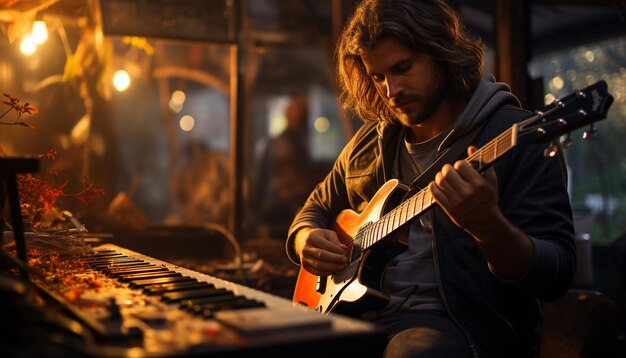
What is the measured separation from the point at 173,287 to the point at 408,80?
57.6 inches

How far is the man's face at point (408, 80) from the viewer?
291 cm

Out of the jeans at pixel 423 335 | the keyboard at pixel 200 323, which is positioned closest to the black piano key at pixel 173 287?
the keyboard at pixel 200 323

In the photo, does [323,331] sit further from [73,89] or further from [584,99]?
[73,89]

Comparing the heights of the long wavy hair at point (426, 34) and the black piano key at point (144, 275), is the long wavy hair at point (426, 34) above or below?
above

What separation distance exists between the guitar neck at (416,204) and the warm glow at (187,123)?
7.98m

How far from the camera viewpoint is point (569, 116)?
7.39 ft

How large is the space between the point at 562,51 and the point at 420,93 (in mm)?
3542

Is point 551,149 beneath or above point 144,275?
above

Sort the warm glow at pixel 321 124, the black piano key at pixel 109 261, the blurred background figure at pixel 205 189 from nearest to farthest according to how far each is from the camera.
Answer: the black piano key at pixel 109 261 → the blurred background figure at pixel 205 189 → the warm glow at pixel 321 124

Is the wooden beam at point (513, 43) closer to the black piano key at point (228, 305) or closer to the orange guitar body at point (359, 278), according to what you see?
the orange guitar body at point (359, 278)

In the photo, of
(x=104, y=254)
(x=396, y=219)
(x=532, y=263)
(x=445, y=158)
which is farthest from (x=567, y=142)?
(x=104, y=254)

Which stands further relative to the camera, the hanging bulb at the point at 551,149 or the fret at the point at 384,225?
the fret at the point at 384,225

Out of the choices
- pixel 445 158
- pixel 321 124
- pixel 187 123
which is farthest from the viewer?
pixel 187 123

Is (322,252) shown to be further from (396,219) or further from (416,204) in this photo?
(416,204)
